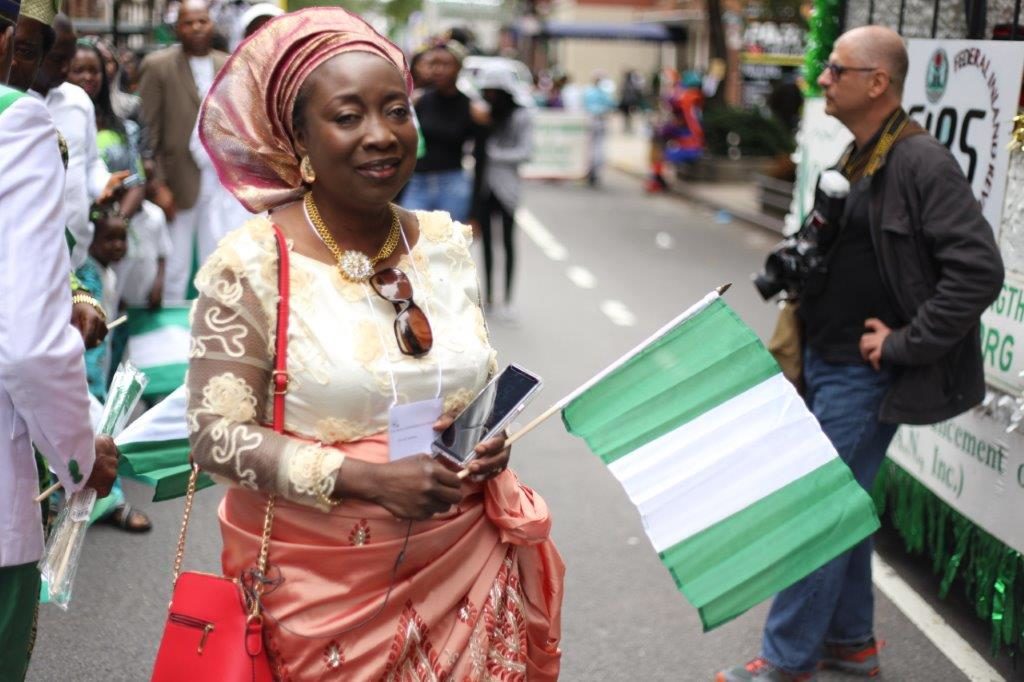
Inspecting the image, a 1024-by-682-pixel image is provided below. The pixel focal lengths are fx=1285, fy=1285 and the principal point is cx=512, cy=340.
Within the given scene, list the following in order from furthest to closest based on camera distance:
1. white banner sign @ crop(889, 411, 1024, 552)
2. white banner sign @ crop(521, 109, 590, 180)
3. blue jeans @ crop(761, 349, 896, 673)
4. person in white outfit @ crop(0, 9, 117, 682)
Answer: white banner sign @ crop(521, 109, 590, 180) → white banner sign @ crop(889, 411, 1024, 552) → blue jeans @ crop(761, 349, 896, 673) → person in white outfit @ crop(0, 9, 117, 682)

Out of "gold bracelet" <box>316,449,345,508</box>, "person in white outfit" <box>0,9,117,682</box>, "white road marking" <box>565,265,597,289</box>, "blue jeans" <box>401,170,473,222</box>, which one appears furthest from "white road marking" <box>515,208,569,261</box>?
"gold bracelet" <box>316,449,345,508</box>

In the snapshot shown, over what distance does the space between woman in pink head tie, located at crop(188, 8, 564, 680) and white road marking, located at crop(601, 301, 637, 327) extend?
7.71 metres

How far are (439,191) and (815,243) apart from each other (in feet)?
17.9

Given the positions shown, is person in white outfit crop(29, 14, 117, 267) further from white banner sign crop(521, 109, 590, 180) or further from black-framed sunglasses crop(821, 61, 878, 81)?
white banner sign crop(521, 109, 590, 180)

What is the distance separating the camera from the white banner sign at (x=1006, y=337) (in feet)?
14.0

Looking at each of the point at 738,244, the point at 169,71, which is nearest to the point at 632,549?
the point at 169,71

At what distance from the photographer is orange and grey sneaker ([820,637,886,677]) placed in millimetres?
4238

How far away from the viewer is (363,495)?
2.23 m

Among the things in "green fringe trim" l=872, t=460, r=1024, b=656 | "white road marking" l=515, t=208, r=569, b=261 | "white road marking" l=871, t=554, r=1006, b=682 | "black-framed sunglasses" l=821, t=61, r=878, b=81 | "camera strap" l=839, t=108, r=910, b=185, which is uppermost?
"black-framed sunglasses" l=821, t=61, r=878, b=81

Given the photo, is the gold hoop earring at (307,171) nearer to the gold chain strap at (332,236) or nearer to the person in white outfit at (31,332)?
the gold chain strap at (332,236)

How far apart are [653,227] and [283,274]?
48.6 feet

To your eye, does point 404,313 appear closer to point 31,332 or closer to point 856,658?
point 31,332

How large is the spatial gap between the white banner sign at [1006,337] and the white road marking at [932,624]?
849 mm

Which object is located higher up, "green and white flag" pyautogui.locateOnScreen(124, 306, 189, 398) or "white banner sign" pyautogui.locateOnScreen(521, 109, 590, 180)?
"green and white flag" pyautogui.locateOnScreen(124, 306, 189, 398)
